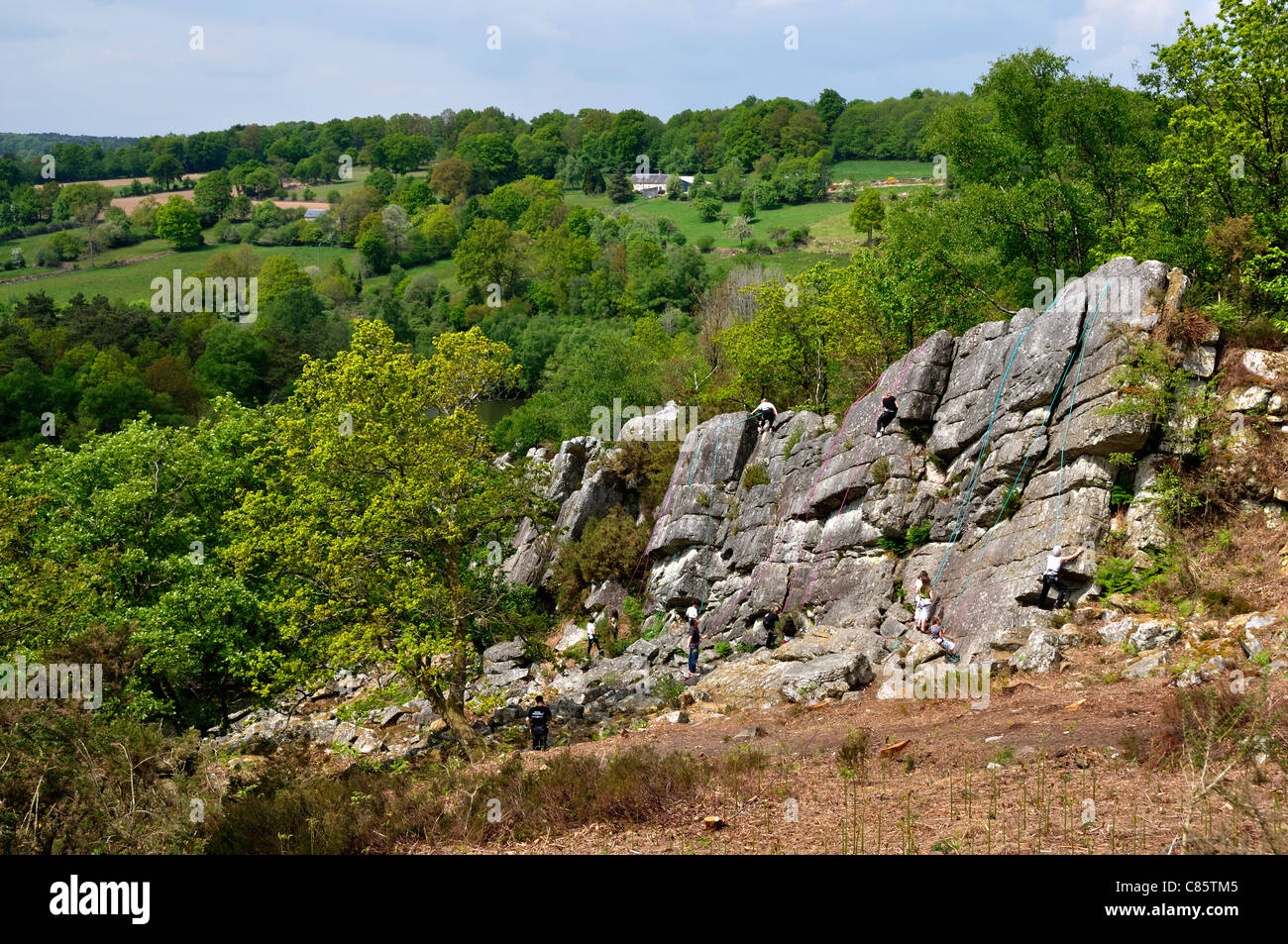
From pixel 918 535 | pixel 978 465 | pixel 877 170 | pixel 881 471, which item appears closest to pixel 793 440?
pixel 881 471

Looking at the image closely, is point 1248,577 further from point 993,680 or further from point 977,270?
point 977,270

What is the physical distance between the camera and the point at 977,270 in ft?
112

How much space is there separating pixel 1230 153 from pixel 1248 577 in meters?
12.5

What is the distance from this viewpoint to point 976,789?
39.4ft

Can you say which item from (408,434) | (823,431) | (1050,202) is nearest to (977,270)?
(1050,202)

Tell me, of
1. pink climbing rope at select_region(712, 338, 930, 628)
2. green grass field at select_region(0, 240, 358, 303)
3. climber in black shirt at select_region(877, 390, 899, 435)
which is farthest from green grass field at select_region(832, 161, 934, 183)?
climber in black shirt at select_region(877, 390, 899, 435)

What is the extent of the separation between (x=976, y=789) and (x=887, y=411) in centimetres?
1539

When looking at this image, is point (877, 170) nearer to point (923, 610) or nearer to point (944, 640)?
point (923, 610)

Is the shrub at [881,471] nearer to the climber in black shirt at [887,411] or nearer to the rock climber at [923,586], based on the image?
A: the climber in black shirt at [887,411]

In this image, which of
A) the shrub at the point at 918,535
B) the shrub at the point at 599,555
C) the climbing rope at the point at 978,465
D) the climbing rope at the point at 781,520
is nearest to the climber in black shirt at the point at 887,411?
the climbing rope at the point at 781,520

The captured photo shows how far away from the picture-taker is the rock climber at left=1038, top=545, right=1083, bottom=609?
732 inches

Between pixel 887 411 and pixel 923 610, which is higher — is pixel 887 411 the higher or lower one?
the higher one

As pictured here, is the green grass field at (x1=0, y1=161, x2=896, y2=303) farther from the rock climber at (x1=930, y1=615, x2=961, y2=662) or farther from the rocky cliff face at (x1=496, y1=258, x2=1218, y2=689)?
the rock climber at (x1=930, y1=615, x2=961, y2=662)

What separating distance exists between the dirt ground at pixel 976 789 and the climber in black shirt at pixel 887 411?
10.6 meters
